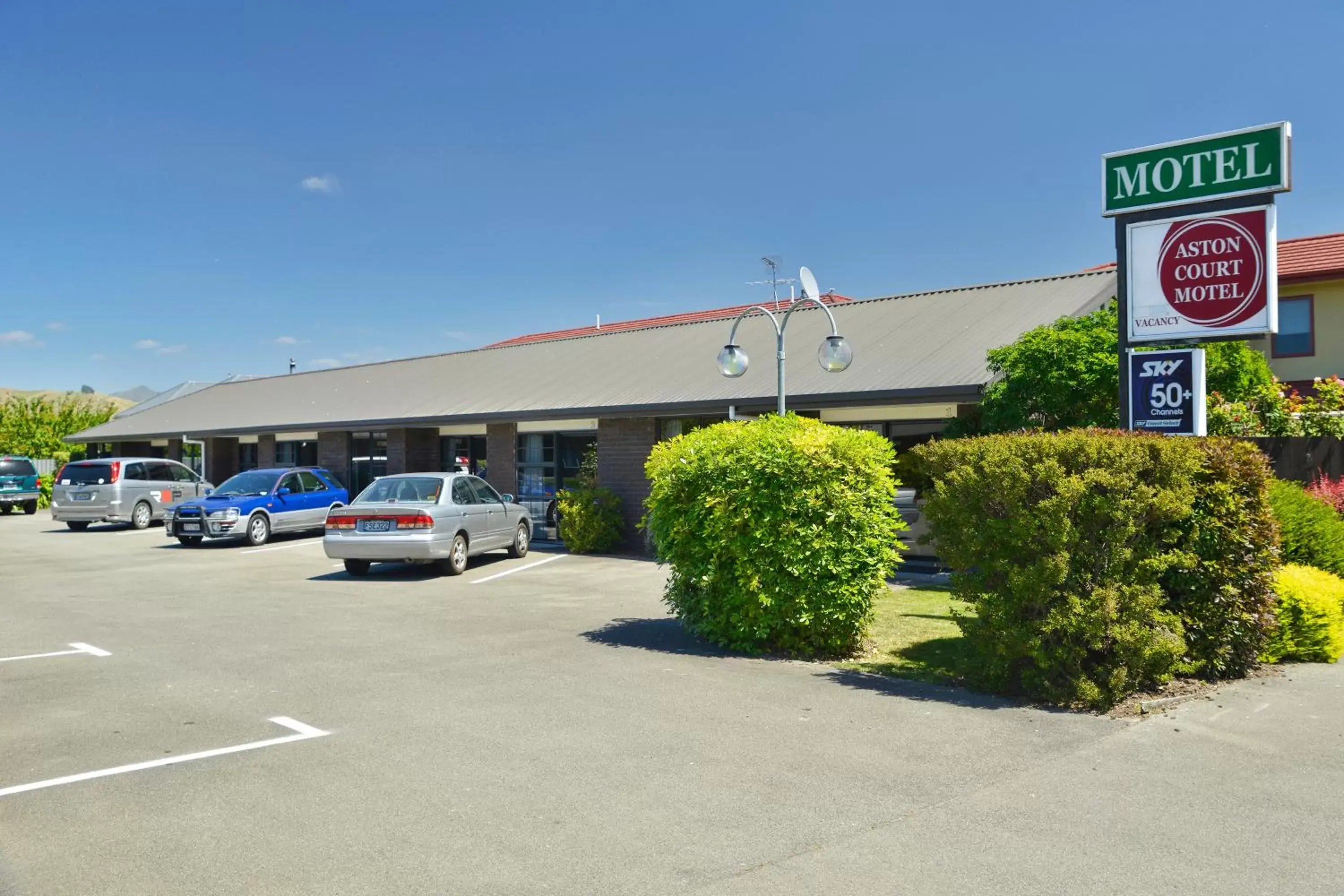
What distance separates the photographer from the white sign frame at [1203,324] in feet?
33.8

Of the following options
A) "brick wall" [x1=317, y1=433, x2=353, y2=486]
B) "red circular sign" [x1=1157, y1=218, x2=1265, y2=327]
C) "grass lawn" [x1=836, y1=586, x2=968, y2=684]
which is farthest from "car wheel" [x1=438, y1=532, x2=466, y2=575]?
"brick wall" [x1=317, y1=433, x2=353, y2=486]

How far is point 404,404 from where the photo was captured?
2719cm

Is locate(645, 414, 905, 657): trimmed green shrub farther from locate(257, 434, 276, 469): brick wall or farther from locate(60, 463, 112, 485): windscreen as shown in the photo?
locate(257, 434, 276, 469): brick wall

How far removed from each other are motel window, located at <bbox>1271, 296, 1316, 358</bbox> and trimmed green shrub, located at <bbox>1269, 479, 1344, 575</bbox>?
16.7 meters

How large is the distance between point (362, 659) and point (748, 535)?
142 inches

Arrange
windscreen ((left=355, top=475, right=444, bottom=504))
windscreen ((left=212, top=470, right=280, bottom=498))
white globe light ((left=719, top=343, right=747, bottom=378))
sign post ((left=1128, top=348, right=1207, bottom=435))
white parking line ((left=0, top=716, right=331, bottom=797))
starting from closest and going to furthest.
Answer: white parking line ((left=0, top=716, right=331, bottom=797)) → sign post ((left=1128, top=348, right=1207, bottom=435)) → white globe light ((left=719, top=343, right=747, bottom=378)) → windscreen ((left=355, top=475, right=444, bottom=504)) → windscreen ((left=212, top=470, right=280, bottom=498))

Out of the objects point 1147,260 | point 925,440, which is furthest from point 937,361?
point 1147,260

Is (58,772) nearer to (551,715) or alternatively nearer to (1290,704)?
(551,715)

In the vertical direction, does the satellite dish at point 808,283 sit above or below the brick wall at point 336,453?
above

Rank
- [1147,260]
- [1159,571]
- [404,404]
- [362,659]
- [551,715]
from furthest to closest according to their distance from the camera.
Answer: [404,404] < [1147,260] < [362,659] < [1159,571] < [551,715]

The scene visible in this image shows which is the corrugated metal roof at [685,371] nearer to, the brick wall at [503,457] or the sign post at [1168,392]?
the brick wall at [503,457]

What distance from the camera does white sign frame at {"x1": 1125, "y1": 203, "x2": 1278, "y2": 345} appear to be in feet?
33.8

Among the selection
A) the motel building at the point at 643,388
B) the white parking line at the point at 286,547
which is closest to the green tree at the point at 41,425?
the motel building at the point at 643,388

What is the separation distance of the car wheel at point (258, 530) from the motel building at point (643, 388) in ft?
14.7
